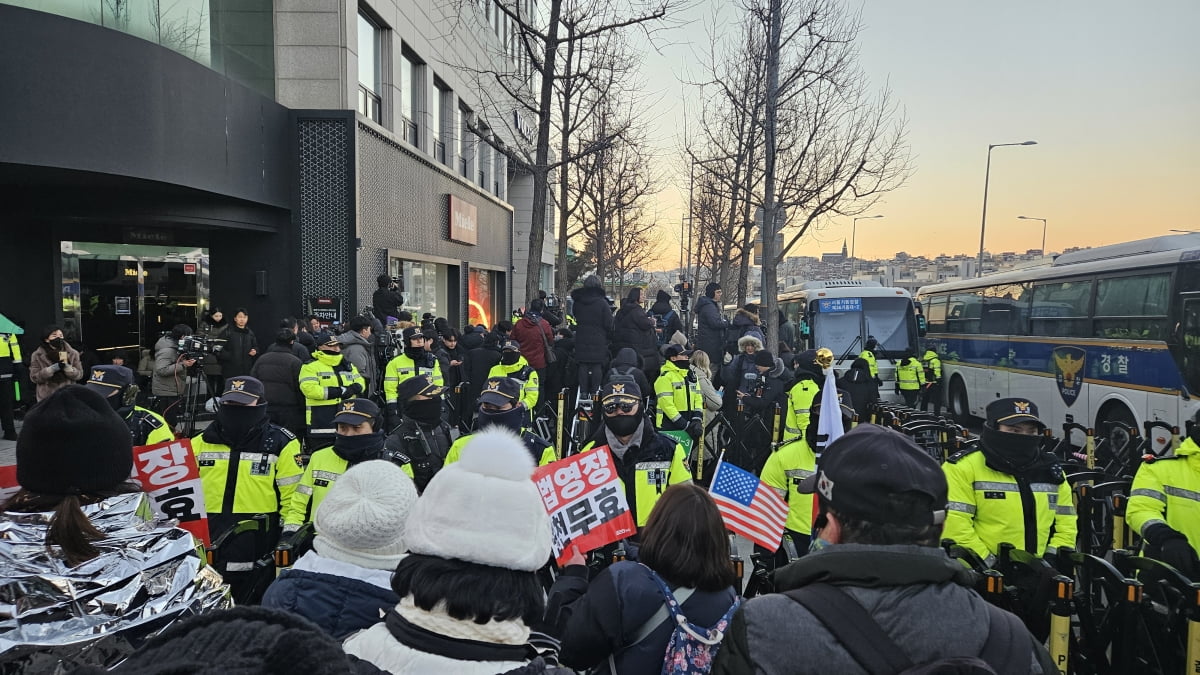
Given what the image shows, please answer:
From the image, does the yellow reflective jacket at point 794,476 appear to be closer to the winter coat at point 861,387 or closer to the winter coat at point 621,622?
the winter coat at point 621,622

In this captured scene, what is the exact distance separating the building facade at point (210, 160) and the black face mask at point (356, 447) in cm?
820

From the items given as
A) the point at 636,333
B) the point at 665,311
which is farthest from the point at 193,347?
the point at 665,311

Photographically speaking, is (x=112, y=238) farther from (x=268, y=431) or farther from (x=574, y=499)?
(x=574, y=499)

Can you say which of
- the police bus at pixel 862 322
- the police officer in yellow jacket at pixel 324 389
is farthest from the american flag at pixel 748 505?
the police bus at pixel 862 322

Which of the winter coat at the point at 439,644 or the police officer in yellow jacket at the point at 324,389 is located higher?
the winter coat at the point at 439,644

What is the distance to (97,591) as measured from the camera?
224 centimetres

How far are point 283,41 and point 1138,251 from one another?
16194 millimetres

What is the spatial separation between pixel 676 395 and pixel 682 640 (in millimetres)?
6524

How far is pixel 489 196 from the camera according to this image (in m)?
30.8

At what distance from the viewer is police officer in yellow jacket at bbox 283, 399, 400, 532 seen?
4.95 metres

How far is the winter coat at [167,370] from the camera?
11.3m

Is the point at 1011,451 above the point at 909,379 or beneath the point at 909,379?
above

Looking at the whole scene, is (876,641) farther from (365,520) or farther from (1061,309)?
(1061,309)

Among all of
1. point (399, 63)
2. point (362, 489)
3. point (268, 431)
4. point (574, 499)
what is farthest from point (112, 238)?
point (362, 489)
